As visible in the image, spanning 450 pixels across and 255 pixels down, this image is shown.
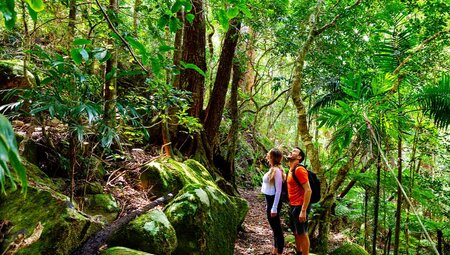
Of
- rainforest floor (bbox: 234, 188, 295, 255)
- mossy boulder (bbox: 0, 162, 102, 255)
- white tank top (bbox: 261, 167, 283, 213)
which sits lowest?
rainforest floor (bbox: 234, 188, 295, 255)

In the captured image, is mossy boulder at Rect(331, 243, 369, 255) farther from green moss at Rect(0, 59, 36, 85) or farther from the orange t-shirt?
green moss at Rect(0, 59, 36, 85)

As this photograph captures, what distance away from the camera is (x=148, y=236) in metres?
3.64

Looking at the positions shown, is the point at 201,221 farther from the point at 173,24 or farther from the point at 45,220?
the point at 173,24

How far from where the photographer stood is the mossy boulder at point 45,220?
2.66 m

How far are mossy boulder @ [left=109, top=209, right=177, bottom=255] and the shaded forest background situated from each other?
728mm

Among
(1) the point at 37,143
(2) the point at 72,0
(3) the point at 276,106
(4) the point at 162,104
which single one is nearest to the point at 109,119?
(4) the point at 162,104

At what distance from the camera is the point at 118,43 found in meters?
3.18

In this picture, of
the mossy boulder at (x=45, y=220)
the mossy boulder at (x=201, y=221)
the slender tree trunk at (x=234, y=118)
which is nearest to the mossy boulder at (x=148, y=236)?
the mossy boulder at (x=201, y=221)

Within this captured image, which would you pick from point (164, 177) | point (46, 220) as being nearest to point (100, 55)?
point (46, 220)

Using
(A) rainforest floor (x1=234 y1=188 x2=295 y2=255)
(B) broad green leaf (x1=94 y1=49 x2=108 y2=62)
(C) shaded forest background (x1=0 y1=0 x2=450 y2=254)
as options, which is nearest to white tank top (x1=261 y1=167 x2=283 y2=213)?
(C) shaded forest background (x1=0 y1=0 x2=450 y2=254)

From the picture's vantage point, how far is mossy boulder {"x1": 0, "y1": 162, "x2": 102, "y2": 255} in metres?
2.66

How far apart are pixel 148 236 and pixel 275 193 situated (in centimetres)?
217

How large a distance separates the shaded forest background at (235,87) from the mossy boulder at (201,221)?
1.06m

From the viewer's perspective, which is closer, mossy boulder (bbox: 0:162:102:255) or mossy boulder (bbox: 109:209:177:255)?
mossy boulder (bbox: 0:162:102:255)
